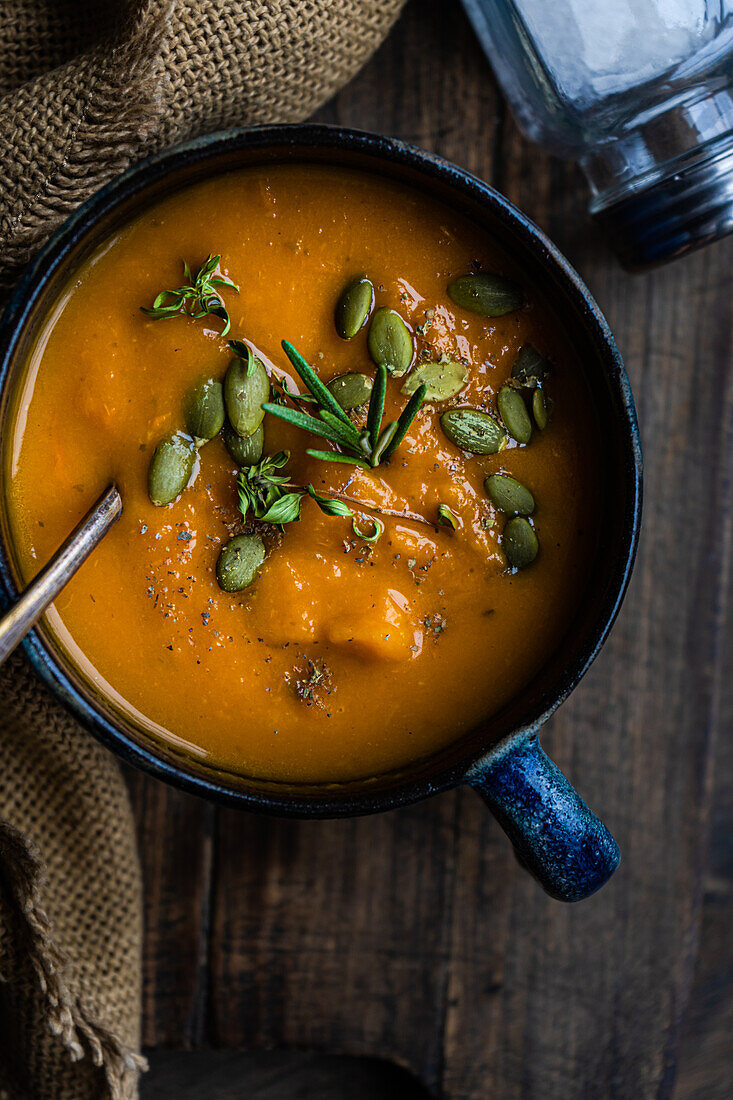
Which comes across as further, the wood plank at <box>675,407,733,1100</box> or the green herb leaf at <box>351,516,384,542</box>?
the wood plank at <box>675,407,733,1100</box>

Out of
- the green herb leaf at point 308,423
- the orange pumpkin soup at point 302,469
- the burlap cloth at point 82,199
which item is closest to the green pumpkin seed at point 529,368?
the orange pumpkin soup at point 302,469

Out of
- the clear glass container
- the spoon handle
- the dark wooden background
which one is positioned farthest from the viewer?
the dark wooden background

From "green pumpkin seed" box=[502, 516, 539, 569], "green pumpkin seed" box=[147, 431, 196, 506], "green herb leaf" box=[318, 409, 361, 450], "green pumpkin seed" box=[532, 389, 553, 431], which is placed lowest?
"green pumpkin seed" box=[502, 516, 539, 569]

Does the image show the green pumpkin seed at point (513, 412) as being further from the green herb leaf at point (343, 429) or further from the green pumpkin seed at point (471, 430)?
the green herb leaf at point (343, 429)

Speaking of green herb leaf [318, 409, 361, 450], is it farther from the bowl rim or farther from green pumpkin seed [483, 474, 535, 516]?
the bowl rim

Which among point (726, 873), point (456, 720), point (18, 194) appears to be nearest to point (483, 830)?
point (456, 720)

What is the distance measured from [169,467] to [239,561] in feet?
0.38

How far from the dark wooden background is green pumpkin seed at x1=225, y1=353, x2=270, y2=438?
485 mm

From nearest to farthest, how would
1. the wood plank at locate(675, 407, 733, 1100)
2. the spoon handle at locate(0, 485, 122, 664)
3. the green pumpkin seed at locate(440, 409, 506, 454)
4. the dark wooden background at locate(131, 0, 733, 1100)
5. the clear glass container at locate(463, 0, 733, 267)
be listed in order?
the spoon handle at locate(0, 485, 122, 664), the green pumpkin seed at locate(440, 409, 506, 454), the clear glass container at locate(463, 0, 733, 267), the dark wooden background at locate(131, 0, 733, 1100), the wood plank at locate(675, 407, 733, 1100)

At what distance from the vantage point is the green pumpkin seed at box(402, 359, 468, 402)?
0.99 m

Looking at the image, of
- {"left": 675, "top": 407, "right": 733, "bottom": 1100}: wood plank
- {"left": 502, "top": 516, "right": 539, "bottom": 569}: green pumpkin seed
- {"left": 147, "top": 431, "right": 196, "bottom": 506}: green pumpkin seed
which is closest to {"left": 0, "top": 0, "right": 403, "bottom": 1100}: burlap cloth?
{"left": 147, "top": 431, "right": 196, "bottom": 506}: green pumpkin seed

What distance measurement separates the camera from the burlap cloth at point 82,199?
3.44 ft

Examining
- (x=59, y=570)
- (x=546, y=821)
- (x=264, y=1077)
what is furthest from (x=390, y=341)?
(x=264, y=1077)

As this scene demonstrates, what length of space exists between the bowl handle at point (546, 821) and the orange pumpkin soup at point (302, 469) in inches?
3.9
